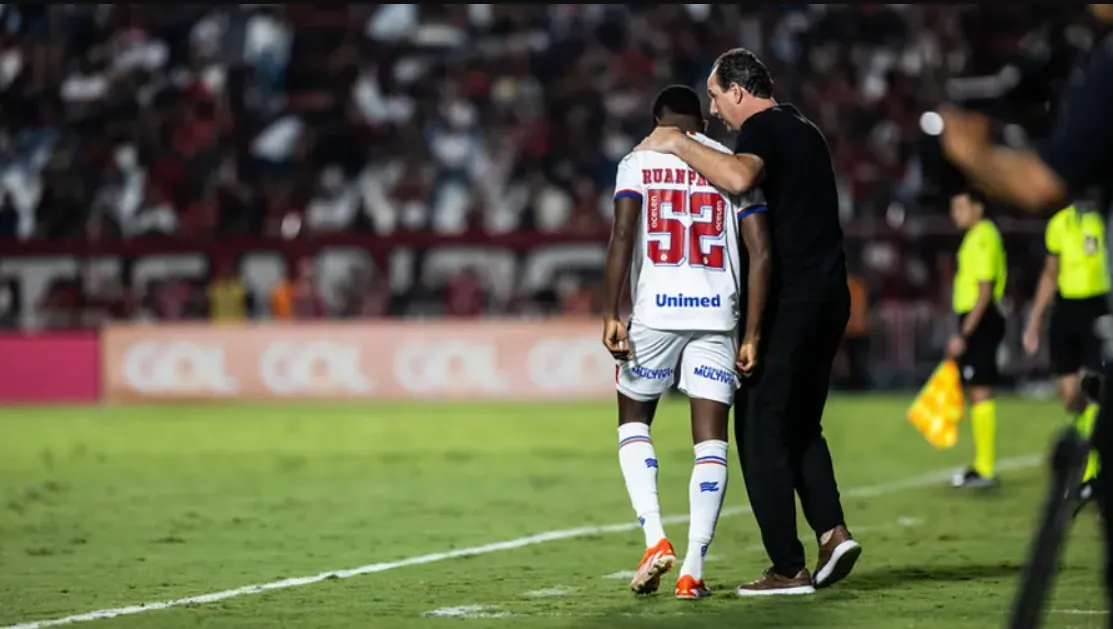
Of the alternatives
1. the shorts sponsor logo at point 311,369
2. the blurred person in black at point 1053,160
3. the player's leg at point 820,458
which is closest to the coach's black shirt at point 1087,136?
the blurred person in black at point 1053,160

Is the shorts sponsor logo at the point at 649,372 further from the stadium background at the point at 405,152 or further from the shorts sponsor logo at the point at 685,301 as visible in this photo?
the stadium background at the point at 405,152

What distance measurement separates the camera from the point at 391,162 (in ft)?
93.6

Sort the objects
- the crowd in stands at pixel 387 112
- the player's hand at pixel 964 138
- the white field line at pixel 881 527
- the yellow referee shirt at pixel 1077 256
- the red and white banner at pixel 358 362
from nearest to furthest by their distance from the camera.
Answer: the player's hand at pixel 964 138
the white field line at pixel 881 527
the yellow referee shirt at pixel 1077 256
the red and white banner at pixel 358 362
the crowd in stands at pixel 387 112

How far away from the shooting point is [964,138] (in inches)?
167

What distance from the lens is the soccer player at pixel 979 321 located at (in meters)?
13.5

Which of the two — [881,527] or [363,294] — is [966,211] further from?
[363,294]

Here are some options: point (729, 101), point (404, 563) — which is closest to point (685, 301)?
point (729, 101)

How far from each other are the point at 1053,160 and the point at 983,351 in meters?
9.69

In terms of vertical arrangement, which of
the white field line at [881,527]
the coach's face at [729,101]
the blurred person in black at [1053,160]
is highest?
the coach's face at [729,101]

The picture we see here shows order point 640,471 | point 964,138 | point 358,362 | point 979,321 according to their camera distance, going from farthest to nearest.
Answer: point 358,362 < point 979,321 < point 640,471 < point 964,138

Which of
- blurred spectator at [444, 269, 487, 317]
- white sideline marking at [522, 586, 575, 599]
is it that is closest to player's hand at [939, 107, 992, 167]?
white sideline marking at [522, 586, 575, 599]

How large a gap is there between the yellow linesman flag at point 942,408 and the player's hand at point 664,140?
6.09 meters

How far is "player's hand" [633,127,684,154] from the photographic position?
780 cm

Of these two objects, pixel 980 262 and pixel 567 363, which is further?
pixel 567 363
